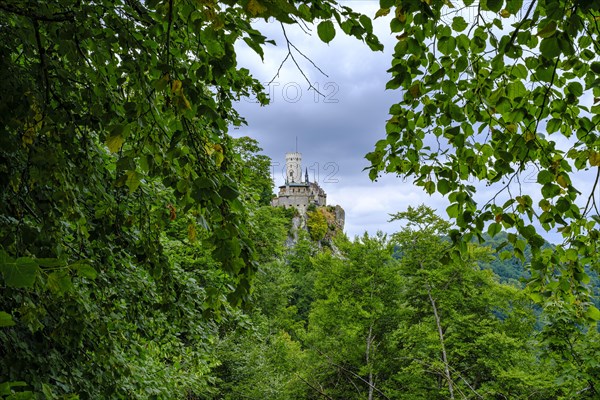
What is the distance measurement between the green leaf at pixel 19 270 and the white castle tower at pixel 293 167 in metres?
83.7

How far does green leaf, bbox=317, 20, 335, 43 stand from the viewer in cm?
174

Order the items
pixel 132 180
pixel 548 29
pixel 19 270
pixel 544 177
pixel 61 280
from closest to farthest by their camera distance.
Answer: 1. pixel 19 270
2. pixel 61 280
3. pixel 548 29
4. pixel 132 180
5. pixel 544 177

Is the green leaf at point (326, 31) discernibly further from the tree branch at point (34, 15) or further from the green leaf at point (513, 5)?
the tree branch at point (34, 15)

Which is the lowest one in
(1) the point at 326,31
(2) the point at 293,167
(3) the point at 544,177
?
(3) the point at 544,177

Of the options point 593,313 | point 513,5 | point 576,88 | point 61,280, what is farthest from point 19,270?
point 593,313

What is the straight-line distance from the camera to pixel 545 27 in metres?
1.65

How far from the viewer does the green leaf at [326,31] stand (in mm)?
1744

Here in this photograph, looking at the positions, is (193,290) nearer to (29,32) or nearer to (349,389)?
(29,32)

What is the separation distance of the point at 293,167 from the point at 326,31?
87.7 metres

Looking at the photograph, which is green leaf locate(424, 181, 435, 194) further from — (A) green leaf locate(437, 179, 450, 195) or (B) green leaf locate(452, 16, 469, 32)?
(B) green leaf locate(452, 16, 469, 32)

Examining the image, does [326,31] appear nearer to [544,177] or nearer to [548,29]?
[548,29]

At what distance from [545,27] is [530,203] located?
1065 mm

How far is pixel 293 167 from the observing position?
89312 millimetres

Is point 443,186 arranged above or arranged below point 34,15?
below
